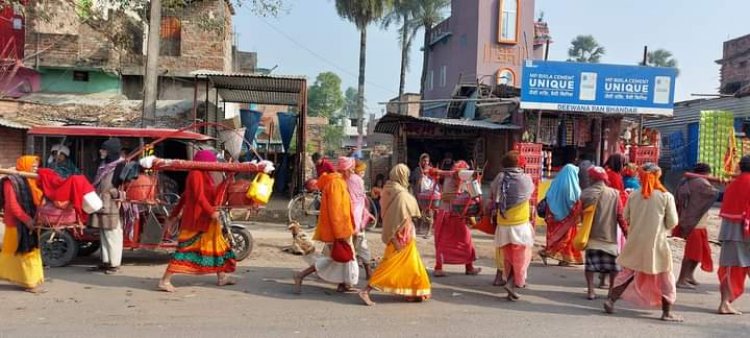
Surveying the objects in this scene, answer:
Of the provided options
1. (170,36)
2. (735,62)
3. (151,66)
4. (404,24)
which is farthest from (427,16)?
(151,66)

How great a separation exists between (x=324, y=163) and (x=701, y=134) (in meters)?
13.5

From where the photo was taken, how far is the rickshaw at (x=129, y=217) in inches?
307

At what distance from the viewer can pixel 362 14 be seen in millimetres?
29156

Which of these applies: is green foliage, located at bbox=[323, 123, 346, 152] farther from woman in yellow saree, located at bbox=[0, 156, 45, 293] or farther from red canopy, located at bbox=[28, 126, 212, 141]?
woman in yellow saree, located at bbox=[0, 156, 45, 293]

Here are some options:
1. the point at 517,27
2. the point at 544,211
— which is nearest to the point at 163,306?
the point at 544,211

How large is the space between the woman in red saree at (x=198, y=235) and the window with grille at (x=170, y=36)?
14882 millimetres

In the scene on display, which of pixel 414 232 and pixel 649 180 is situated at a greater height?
pixel 649 180

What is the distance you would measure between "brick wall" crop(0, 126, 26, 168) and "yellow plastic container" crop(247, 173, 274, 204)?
35.1ft

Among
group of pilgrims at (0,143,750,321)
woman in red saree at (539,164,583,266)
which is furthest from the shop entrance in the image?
group of pilgrims at (0,143,750,321)

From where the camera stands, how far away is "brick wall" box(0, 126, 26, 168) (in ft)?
49.0

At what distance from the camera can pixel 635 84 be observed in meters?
12.9

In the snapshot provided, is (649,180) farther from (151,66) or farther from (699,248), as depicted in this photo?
(151,66)

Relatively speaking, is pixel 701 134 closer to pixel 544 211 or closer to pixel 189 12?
pixel 544 211

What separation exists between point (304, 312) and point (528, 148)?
8.34m
